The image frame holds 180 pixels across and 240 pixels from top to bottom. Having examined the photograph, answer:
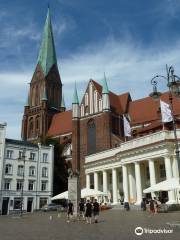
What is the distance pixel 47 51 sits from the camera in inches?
3794

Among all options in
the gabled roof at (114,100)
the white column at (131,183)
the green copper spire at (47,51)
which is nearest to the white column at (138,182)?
the white column at (131,183)

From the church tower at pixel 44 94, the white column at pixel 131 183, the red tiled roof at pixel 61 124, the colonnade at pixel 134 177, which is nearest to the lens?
the colonnade at pixel 134 177

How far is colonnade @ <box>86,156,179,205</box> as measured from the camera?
37.3m

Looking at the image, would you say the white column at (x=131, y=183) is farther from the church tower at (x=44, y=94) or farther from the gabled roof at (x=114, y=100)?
the church tower at (x=44, y=94)

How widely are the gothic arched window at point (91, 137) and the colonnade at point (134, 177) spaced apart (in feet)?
38.0

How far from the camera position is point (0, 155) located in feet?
177

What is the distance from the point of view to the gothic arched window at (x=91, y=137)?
64.7 meters

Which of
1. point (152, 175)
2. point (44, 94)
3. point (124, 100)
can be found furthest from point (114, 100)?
point (152, 175)

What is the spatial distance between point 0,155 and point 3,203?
818 cm

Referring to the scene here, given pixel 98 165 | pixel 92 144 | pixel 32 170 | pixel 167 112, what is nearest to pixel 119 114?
pixel 92 144

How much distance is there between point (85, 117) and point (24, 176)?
19.2 meters

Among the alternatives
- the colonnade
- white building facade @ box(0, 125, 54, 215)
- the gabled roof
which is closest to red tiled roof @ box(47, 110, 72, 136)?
the gabled roof

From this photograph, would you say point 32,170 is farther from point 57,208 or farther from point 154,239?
point 154,239

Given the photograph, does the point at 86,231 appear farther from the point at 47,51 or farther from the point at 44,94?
the point at 47,51
